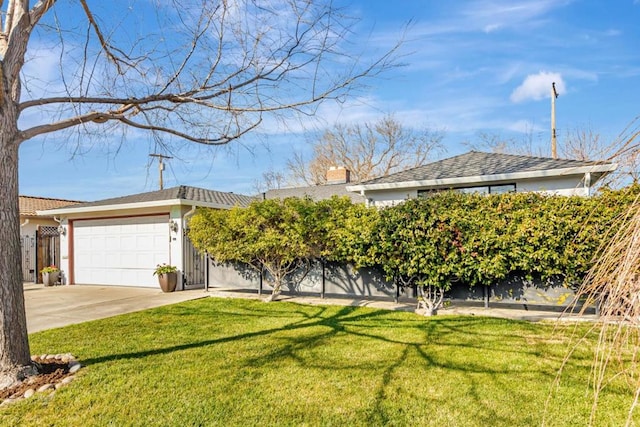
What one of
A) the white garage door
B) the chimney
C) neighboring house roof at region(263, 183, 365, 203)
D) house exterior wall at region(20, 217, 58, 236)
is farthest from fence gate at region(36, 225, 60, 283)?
the chimney

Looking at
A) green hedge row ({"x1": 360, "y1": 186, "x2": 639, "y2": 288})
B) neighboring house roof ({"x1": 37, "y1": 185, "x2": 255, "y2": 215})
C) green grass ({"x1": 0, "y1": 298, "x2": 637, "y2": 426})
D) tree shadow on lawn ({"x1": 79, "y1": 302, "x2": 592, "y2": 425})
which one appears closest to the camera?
green grass ({"x1": 0, "y1": 298, "x2": 637, "y2": 426})

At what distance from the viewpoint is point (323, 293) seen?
995 centimetres

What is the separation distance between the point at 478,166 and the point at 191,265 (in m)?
9.79

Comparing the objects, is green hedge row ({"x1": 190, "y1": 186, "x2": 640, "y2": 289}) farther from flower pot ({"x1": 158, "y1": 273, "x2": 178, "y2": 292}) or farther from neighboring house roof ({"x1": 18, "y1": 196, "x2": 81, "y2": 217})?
neighboring house roof ({"x1": 18, "y1": 196, "x2": 81, "y2": 217})

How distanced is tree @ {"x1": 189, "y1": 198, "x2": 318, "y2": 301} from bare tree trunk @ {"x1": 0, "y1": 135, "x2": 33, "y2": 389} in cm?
541

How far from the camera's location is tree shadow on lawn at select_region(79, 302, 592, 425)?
4.23m

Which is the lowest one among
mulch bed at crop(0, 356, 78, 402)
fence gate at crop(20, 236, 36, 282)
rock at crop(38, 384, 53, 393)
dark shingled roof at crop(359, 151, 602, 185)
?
rock at crop(38, 384, 53, 393)

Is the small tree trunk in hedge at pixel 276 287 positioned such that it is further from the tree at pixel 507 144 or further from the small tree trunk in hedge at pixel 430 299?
the tree at pixel 507 144

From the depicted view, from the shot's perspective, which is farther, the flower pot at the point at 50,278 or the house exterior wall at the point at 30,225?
the house exterior wall at the point at 30,225

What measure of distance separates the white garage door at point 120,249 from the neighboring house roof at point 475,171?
6832 mm

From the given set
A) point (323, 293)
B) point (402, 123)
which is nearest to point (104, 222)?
point (323, 293)

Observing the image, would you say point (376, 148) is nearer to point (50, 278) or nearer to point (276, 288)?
point (276, 288)

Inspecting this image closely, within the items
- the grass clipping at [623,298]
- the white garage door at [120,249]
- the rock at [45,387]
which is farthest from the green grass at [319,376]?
the white garage door at [120,249]

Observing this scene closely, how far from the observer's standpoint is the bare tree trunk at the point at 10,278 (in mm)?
4285
